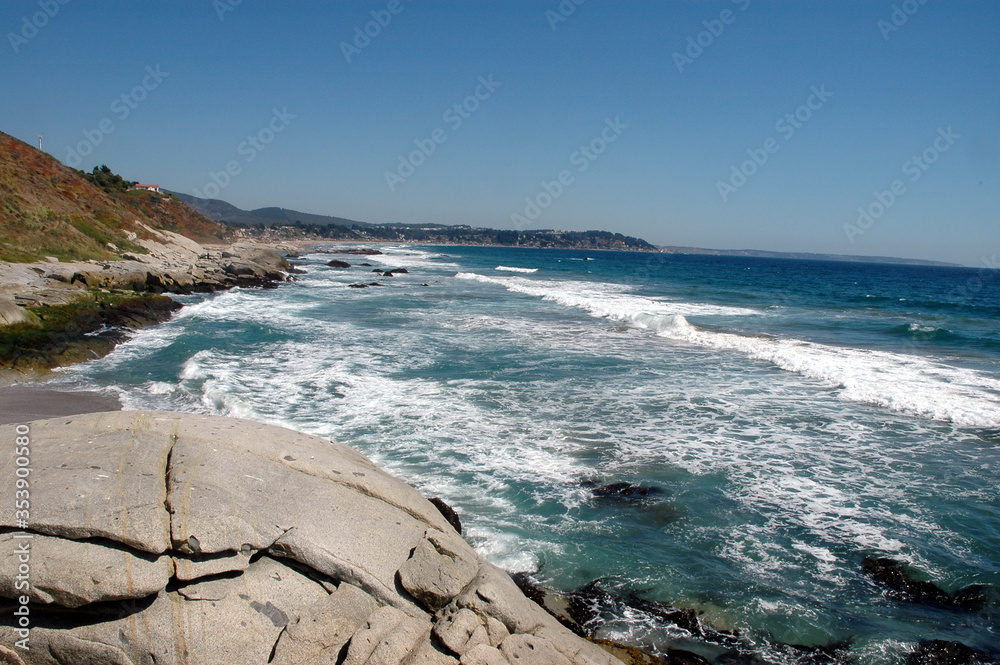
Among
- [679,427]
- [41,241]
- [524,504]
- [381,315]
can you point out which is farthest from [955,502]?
[41,241]

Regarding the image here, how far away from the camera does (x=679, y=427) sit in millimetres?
11250

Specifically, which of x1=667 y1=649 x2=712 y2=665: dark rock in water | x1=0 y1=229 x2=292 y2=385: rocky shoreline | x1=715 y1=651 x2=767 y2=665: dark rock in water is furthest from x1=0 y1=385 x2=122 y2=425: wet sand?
x1=715 y1=651 x2=767 y2=665: dark rock in water

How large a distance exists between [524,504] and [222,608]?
14.4 ft

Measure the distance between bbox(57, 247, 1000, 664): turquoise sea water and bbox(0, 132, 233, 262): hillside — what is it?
1149 cm

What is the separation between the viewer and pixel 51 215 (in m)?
31.1

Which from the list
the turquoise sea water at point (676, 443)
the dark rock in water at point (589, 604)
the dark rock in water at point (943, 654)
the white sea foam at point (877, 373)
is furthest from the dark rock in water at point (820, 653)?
the white sea foam at point (877, 373)

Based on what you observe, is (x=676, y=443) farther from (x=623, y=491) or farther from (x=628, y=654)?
(x=628, y=654)


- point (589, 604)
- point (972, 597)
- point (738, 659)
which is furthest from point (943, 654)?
point (589, 604)

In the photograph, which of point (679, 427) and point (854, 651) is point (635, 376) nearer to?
point (679, 427)

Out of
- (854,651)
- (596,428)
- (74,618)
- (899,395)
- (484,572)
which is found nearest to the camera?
(74,618)

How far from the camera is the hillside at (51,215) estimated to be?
27.2 m

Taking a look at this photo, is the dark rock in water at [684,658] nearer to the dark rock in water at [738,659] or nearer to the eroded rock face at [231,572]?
the dark rock in water at [738,659]

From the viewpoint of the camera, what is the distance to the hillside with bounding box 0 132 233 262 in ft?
89.2

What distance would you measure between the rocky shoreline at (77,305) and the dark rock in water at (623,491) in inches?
505
